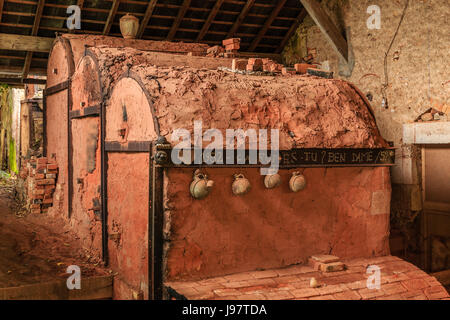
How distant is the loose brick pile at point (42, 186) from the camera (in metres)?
7.48

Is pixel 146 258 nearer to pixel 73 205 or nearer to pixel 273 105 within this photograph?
pixel 273 105

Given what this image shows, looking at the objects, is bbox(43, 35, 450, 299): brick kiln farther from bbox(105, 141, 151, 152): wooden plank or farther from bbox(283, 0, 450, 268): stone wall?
bbox(283, 0, 450, 268): stone wall

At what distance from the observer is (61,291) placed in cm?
515

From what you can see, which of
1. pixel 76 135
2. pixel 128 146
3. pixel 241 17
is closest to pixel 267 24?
pixel 241 17

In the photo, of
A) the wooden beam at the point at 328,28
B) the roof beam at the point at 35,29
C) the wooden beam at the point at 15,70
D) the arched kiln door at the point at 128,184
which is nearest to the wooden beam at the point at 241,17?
the wooden beam at the point at 328,28

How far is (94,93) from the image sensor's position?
237 inches

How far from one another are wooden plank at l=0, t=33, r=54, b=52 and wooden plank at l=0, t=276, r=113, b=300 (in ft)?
17.3

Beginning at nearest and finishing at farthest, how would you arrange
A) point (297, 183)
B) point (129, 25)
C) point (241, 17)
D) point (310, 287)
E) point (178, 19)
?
point (310, 287)
point (297, 183)
point (129, 25)
point (178, 19)
point (241, 17)

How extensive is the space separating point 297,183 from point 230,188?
2.20ft

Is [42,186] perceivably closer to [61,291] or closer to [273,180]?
[61,291]

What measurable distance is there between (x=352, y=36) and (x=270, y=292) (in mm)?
6063

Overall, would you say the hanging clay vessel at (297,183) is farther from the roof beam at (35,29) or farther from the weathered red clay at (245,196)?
the roof beam at (35,29)

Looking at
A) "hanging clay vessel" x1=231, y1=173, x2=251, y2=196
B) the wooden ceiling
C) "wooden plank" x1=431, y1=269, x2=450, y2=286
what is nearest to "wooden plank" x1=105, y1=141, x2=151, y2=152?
"hanging clay vessel" x1=231, y1=173, x2=251, y2=196

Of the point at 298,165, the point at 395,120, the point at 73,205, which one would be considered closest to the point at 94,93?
the point at 73,205
